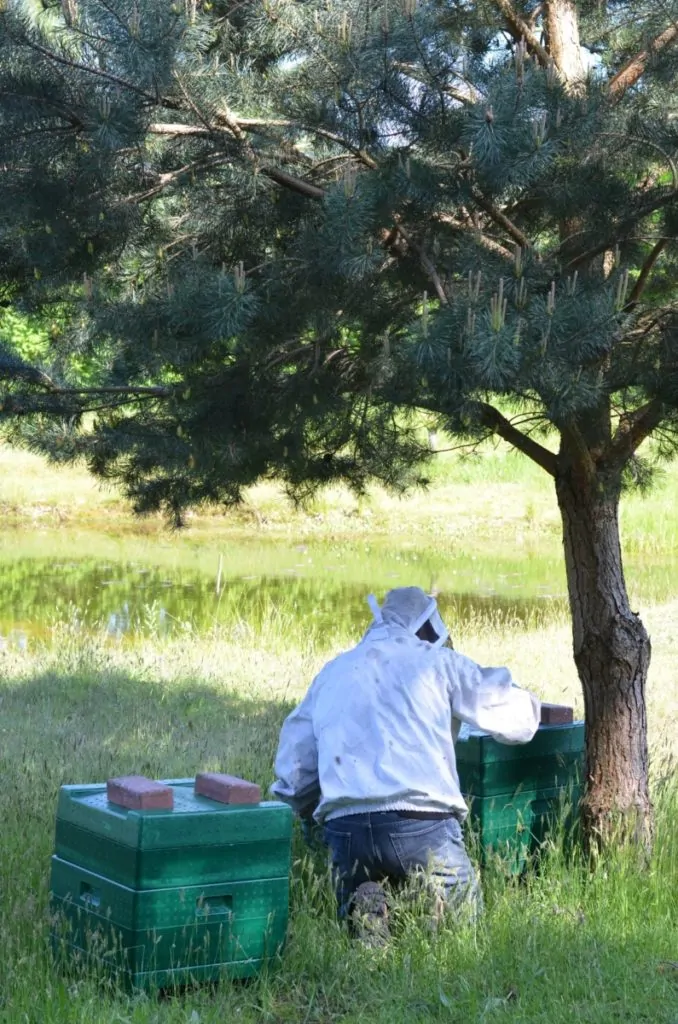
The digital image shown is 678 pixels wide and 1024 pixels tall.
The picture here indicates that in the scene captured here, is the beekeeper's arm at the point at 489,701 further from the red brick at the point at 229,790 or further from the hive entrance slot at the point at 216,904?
the hive entrance slot at the point at 216,904

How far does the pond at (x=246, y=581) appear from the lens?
15.9 metres

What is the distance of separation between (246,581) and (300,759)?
47.4 ft

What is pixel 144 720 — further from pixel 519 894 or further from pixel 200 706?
pixel 519 894

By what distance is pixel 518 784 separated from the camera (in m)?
5.29

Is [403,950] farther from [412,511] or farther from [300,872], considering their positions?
[412,511]

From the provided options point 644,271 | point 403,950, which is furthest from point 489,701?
point 644,271

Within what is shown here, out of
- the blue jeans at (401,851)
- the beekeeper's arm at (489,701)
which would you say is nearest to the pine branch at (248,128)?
the beekeeper's arm at (489,701)

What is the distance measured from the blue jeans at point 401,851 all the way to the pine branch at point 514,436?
5.34 feet

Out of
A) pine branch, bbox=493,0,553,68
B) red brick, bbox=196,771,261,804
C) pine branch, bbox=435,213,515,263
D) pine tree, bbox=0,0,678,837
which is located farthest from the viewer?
pine branch, bbox=493,0,553,68

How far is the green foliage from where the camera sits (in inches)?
169

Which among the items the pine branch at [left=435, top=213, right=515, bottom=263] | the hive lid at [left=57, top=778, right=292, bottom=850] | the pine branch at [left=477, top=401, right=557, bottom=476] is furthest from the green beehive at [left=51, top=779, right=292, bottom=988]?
the pine branch at [left=435, top=213, right=515, bottom=263]

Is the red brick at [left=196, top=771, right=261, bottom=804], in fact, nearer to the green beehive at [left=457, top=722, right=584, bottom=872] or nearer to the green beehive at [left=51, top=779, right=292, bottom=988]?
the green beehive at [left=51, top=779, right=292, bottom=988]

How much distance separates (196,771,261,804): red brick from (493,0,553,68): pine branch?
10.9ft

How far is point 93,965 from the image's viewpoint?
160 inches
